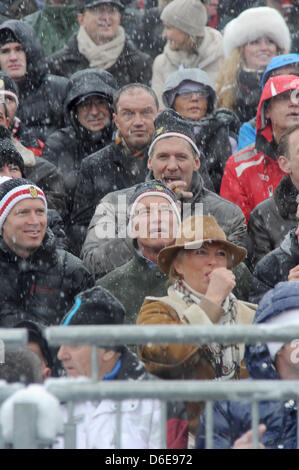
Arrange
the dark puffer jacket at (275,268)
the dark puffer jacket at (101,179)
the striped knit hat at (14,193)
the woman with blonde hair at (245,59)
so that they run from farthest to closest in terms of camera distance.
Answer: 1. the woman with blonde hair at (245,59)
2. the dark puffer jacket at (101,179)
3. the striped knit hat at (14,193)
4. the dark puffer jacket at (275,268)

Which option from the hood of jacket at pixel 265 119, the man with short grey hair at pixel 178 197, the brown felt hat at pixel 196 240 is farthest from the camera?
the hood of jacket at pixel 265 119

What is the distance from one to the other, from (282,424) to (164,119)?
137 inches

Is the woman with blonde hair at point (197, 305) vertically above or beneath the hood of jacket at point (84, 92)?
Result: beneath

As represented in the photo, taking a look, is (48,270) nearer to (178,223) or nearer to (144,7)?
(178,223)

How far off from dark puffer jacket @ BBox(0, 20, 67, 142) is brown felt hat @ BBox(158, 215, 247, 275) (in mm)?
3668

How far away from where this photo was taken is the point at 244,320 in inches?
200

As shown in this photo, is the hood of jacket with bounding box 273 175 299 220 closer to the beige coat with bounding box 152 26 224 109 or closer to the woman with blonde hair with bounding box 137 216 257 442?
the woman with blonde hair with bounding box 137 216 257 442

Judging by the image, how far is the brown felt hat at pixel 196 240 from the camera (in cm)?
527

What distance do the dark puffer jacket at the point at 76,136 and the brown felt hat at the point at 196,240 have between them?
2.85 meters

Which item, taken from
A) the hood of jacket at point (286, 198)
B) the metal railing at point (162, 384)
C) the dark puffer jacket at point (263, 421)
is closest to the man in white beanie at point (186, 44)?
the hood of jacket at point (286, 198)

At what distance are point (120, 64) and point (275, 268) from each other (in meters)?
4.19

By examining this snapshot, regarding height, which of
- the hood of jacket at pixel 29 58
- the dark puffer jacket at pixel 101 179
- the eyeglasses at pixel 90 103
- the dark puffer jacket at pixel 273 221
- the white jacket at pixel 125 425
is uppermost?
the hood of jacket at pixel 29 58

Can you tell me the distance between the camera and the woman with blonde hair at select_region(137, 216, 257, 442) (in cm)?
471

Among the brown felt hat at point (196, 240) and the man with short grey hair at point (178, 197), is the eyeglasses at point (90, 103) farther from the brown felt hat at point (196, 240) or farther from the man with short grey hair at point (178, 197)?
the brown felt hat at point (196, 240)
